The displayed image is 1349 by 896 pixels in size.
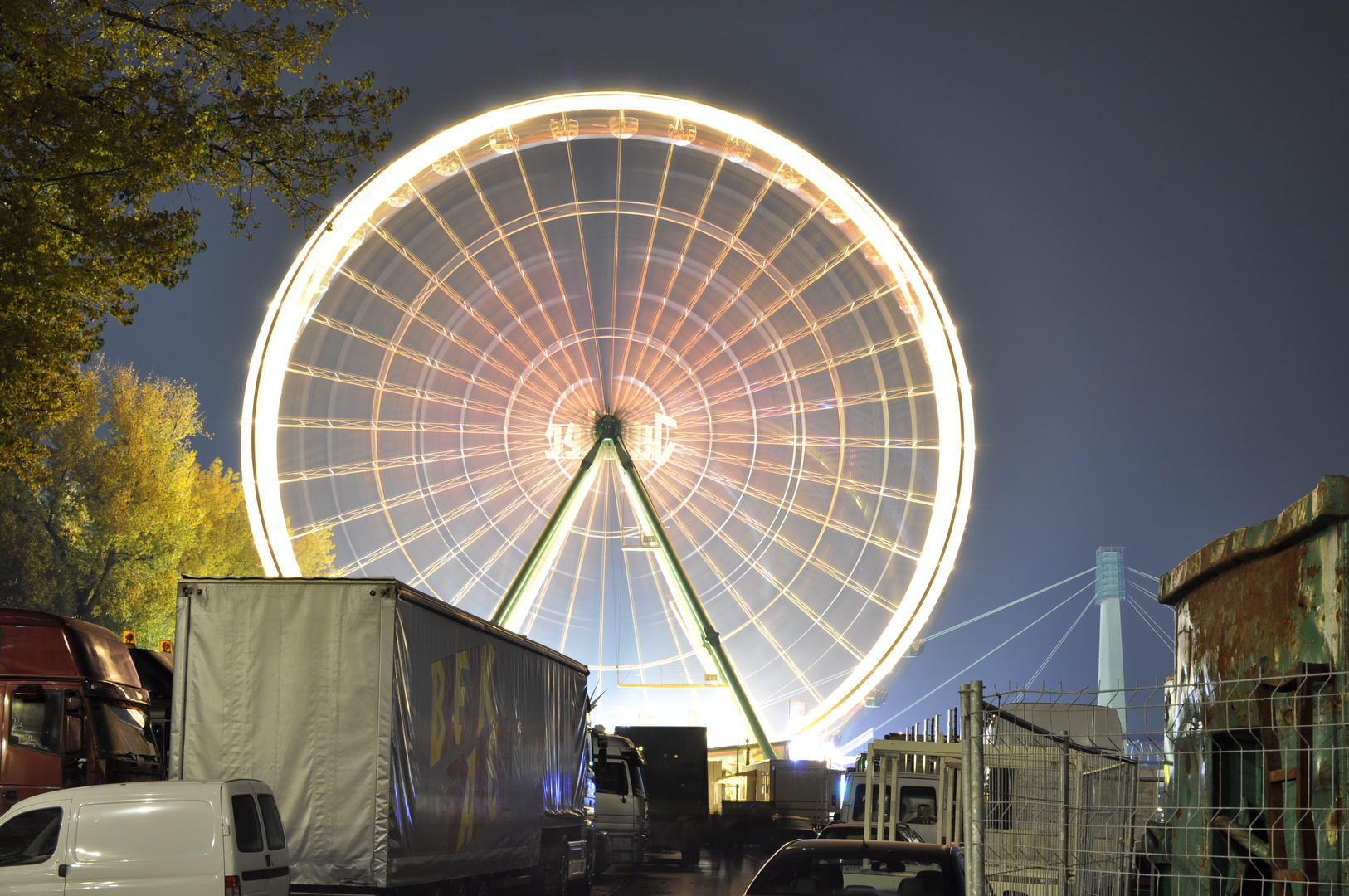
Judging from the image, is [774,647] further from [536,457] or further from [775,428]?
[536,457]

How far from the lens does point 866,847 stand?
8188mm

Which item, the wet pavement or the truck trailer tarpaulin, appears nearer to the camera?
the truck trailer tarpaulin

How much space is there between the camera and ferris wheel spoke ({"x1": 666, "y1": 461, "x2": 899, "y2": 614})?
25.0 m

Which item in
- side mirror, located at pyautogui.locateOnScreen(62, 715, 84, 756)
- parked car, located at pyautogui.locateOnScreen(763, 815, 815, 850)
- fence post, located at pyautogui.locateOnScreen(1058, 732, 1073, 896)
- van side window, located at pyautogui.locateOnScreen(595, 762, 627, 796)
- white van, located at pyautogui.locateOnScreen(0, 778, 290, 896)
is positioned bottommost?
parked car, located at pyautogui.locateOnScreen(763, 815, 815, 850)

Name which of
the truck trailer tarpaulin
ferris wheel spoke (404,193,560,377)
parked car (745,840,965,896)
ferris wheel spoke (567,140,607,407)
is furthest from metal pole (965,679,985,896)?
ferris wheel spoke (404,193,560,377)

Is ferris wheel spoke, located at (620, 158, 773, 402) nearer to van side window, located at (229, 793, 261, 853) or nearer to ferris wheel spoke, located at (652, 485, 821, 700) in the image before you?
ferris wheel spoke, located at (652, 485, 821, 700)

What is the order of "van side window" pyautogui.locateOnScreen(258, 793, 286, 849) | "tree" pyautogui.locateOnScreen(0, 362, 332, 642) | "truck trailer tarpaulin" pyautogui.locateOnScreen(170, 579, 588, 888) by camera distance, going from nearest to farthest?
"van side window" pyautogui.locateOnScreen(258, 793, 286, 849) < "truck trailer tarpaulin" pyautogui.locateOnScreen(170, 579, 588, 888) < "tree" pyautogui.locateOnScreen(0, 362, 332, 642)

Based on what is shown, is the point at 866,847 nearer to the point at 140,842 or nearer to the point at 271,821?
the point at 271,821

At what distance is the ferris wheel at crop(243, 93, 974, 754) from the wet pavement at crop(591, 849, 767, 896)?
3.53 metres

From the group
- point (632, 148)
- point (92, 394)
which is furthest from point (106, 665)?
point (92, 394)

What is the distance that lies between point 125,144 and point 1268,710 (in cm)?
1283

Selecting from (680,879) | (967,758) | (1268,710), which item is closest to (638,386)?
(680,879)

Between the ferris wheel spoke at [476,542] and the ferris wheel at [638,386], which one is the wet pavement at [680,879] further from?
the ferris wheel spoke at [476,542]

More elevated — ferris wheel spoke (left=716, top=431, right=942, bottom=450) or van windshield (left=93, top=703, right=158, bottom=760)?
ferris wheel spoke (left=716, top=431, right=942, bottom=450)
